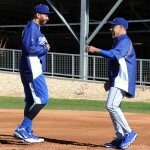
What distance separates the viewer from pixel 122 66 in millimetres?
8656

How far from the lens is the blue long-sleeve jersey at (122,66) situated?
28.3 feet

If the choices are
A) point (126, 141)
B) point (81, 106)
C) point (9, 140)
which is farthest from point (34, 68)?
point (81, 106)

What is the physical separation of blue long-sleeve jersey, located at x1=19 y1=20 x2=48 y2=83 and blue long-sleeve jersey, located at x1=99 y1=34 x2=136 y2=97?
1229 mm

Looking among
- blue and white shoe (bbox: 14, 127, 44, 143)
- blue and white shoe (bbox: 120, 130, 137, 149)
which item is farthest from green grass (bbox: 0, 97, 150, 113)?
blue and white shoe (bbox: 120, 130, 137, 149)

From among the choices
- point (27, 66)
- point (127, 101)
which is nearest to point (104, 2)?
point (127, 101)

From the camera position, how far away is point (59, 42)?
42.7 meters

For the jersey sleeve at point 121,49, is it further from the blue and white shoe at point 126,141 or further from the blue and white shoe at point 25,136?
the blue and white shoe at point 25,136

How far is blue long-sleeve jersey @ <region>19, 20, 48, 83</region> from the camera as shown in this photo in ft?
29.9

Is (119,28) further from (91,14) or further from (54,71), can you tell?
(91,14)

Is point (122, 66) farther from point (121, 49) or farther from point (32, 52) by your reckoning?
point (32, 52)

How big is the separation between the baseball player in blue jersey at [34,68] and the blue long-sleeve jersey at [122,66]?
122 cm

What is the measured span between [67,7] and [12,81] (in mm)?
9810

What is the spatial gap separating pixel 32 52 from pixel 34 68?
27 centimetres

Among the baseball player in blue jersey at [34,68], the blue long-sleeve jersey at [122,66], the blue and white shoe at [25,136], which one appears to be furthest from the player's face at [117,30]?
the blue and white shoe at [25,136]
